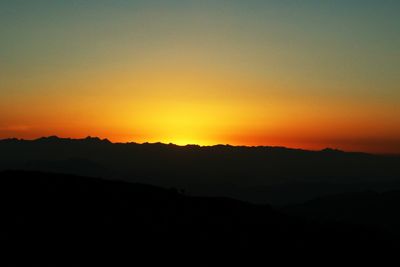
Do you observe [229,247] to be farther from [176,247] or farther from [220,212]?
[220,212]

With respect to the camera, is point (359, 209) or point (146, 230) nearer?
point (146, 230)

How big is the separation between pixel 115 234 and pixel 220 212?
9.68m

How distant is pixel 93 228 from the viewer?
29.2 metres

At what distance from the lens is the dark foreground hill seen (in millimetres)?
26672

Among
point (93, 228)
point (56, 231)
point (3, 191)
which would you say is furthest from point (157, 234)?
point (3, 191)

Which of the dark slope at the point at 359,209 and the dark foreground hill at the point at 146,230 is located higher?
the dark foreground hill at the point at 146,230

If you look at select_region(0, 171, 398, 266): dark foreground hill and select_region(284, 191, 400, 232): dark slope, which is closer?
select_region(0, 171, 398, 266): dark foreground hill

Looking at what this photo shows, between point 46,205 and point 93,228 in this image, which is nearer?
point 93,228

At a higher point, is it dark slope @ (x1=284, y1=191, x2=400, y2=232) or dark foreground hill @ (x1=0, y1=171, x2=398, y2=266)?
dark foreground hill @ (x1=0, y1=171, x2=398, y2=266)

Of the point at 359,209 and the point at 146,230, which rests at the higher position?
the point at 146,230

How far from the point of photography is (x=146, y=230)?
30.2 meters

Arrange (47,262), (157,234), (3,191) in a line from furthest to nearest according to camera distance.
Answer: (3,191)
(157,234)
(47,262)

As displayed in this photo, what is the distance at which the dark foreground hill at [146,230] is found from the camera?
26672 millimetres

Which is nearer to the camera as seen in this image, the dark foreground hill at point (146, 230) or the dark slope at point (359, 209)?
the dark foreground hill at point (146, 230)
